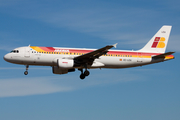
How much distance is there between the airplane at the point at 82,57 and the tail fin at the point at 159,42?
21cm

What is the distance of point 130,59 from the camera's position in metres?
44.8

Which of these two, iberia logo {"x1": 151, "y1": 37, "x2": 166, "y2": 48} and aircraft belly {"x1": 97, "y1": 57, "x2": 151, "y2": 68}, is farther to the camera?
iberia logo {"x1": 151, "y1": 37, "x2": 166, "y2": 48}

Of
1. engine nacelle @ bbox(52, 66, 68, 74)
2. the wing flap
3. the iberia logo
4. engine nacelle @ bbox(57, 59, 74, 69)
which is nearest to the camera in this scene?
the wing flap

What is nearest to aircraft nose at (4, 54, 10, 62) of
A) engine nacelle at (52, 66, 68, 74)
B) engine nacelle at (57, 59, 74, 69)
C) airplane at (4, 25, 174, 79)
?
airplane at (4, 25, 174, 79)

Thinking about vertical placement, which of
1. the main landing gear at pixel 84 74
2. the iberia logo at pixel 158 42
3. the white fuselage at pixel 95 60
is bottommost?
the main landing gear at pixel 84 74

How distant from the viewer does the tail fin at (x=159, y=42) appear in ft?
156

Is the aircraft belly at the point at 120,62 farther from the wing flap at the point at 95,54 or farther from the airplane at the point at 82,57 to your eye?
the wing flap at the point at 95,54

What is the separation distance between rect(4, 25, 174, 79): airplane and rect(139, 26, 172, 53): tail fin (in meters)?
0.21

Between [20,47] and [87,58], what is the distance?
32.4 ft

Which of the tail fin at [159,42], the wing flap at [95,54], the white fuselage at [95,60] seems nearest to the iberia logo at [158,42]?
the tail fin at [159,42]

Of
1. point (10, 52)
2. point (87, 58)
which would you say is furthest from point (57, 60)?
point (10, 52)

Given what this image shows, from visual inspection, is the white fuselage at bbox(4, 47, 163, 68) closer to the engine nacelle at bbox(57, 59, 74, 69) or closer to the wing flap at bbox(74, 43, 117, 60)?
the engine nacelle at bbox(57, 59, 74, 69)

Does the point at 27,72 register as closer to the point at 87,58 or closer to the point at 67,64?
the point at 67,64

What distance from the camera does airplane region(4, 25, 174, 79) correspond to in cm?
4178
